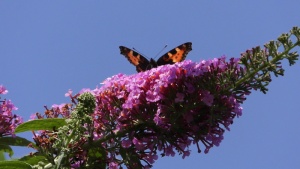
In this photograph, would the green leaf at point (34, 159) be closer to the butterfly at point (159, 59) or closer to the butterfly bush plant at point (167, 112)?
the butterfly bush plant at point (167, 112)

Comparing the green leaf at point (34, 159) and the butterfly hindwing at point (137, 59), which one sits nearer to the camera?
the green leaf at point (34, 159)

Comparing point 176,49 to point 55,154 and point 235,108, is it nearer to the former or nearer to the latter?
point 235,108

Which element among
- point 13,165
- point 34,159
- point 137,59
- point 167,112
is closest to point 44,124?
point 34,159

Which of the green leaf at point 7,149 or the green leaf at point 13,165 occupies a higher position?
the green leaf at point 7,149

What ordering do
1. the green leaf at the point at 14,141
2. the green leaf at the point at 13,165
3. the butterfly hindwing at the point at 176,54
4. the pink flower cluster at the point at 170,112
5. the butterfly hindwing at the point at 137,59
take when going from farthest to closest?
1. the butterfly hindwing at the point at 137,59
2. the butterfly hindwing at the point at 176,54
3. the green leaf at the point at 14,141
4. the pink flower cluster at the point at 170,112
5. the green leaf at the point at 13,165

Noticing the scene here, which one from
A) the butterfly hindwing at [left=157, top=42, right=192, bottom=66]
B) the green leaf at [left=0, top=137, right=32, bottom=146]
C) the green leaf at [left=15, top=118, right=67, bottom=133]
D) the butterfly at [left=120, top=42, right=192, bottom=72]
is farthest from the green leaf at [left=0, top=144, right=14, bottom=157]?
the butterfly hindwing at [left=157, top=42, right=192, bottom=66]

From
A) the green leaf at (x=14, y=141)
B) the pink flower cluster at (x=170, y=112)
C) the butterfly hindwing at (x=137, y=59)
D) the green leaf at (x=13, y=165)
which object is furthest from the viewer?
the butterfly hindwing at (x=137, y=59)

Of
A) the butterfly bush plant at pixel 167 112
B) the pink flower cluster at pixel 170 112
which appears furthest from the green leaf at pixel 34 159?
the pink flower cluster at pixel 170 112
